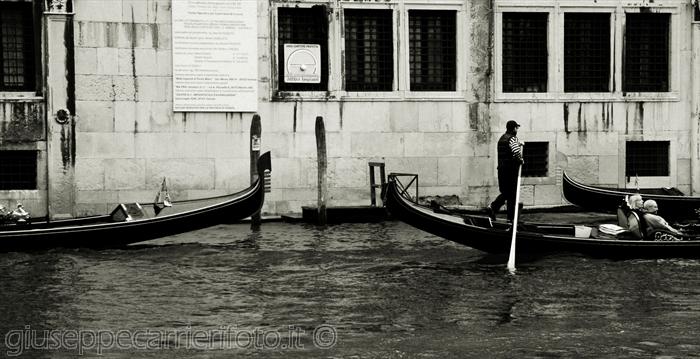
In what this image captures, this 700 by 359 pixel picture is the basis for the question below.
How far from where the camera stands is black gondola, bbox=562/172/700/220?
18.9 meters

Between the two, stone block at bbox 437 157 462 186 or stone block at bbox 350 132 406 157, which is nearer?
stone block at bbox 350 132 406 157

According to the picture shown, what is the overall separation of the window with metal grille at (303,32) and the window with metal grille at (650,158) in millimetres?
5552

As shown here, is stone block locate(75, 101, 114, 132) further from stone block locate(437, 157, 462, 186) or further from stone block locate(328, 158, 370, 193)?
stone block locate(437, 157, 462, 186)

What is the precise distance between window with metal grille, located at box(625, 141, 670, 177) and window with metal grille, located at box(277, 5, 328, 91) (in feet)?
18.2

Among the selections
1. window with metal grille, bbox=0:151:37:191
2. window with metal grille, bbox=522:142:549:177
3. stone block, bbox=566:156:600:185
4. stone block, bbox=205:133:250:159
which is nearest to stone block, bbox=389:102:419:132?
window with metal grille, bbox=522:142:549:177

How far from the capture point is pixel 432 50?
20.5 metres

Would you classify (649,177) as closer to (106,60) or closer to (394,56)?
(394,56)

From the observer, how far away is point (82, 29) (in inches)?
748

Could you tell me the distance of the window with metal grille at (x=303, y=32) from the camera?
19844 mm

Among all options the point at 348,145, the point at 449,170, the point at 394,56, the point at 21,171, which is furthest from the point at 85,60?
the point at 449,170

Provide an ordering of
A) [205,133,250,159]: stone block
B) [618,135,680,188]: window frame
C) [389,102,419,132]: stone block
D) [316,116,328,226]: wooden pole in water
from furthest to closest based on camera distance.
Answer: [618,135,680,188]: window frame → [389,102,419,132]: stone block → [205,133,250,159]: stone block → [316,116,328,226]: wooden pole in water

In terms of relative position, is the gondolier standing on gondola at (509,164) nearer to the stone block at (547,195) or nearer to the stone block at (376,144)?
the stone block at (376,144)

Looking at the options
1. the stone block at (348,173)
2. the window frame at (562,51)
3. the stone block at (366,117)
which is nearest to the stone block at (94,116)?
the stone block at (348,173)

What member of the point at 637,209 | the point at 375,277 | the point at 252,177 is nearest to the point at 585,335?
the point at 375,277
